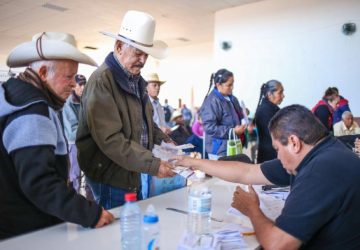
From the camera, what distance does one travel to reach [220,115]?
3.53 m

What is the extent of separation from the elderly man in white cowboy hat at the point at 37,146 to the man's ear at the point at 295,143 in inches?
31.3

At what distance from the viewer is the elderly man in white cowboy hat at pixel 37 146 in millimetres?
1130

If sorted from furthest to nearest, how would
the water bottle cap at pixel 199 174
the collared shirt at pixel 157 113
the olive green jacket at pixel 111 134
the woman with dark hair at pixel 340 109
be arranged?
the woman with dark hair at pixel 340 109
the collared shirt at pixel 157 113
the water bottle cap at pixel 199 174
the olive green jacket at pixel 111 134

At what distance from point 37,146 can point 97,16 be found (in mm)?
7006

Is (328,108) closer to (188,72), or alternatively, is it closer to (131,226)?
(131,226)

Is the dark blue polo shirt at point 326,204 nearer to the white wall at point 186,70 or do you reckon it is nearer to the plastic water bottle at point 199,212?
the plastic water bottle at point 199,212

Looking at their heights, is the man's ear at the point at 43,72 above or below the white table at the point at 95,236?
above

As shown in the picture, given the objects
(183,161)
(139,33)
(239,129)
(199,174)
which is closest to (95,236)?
(183,161)

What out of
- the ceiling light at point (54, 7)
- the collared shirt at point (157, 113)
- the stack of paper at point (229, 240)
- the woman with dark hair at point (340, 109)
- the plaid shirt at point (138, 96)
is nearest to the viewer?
the stack of paper at point (229, 240)

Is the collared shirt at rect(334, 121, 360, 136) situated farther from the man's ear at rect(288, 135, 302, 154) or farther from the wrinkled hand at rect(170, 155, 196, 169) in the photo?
the man's ear at rect(288, 135, 302, 154)

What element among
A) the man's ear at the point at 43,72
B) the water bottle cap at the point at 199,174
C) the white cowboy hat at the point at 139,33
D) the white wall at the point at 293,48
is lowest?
the water bottle cap at the point at 199,174

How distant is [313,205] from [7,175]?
1.07m

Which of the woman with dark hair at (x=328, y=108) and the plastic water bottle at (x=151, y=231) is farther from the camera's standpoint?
the woman with dark hair at (x=328, y=108)

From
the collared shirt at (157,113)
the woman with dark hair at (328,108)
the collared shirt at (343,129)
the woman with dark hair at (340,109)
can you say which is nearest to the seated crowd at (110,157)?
the collared shirt at (157,113)
